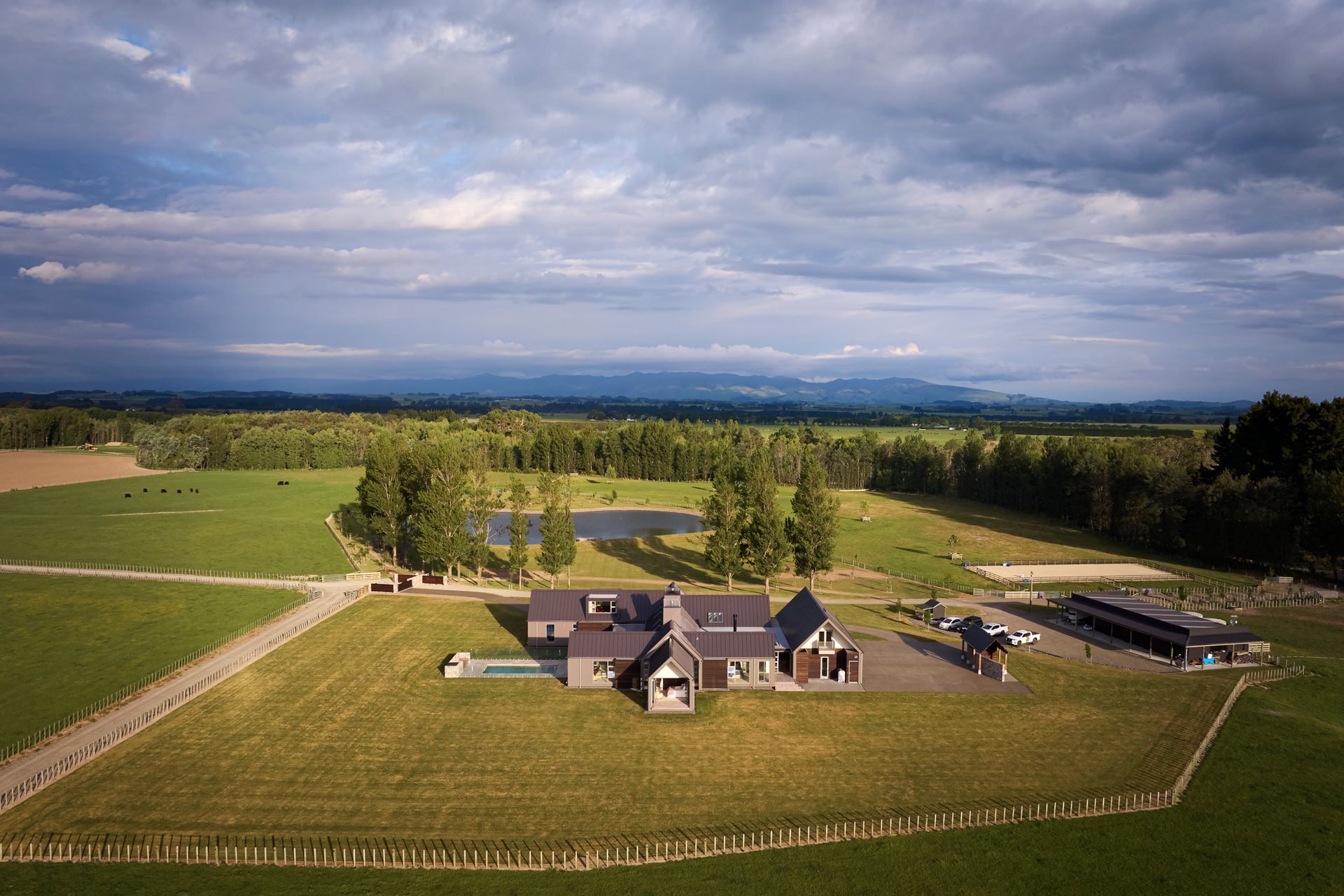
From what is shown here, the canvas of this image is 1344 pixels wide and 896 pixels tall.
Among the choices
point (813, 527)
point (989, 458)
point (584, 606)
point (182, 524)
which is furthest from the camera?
point (989, 458)

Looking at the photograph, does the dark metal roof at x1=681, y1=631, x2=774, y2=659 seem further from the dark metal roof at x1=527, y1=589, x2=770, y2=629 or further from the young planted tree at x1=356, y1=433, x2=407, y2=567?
the young planted tree at x1=356, y1=433, x2=407, y2=567

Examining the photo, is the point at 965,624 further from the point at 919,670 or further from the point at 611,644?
the point at 611,644

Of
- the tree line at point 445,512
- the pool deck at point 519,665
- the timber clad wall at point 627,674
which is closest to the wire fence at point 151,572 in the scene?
the tree line at point 445,512

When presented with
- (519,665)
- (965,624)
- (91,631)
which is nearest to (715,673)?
(519,665)

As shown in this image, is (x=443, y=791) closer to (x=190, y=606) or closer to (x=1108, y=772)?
(x=1108, y=772)

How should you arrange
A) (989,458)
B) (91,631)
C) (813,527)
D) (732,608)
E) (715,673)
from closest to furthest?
A: (715,673), (732,608), (91,631), (813,527), (989,458)

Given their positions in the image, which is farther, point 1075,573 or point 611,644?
point 1075,573

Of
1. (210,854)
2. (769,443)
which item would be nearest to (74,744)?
(210,854)

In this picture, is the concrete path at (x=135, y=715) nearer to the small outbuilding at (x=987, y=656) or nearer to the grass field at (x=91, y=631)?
the grass field at (x=91, y=631)
